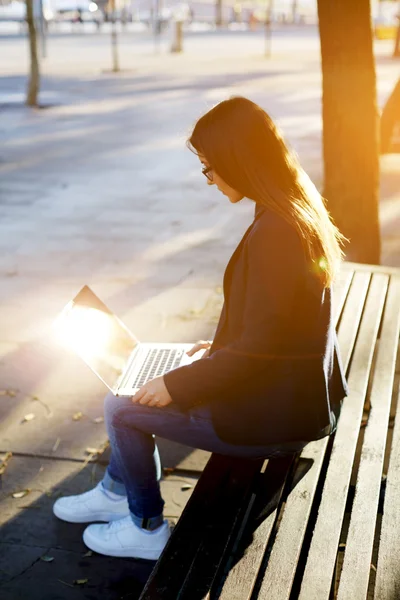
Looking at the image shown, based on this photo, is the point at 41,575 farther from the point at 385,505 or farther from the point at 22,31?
the point at 22,31

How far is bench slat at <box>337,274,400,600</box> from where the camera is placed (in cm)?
228

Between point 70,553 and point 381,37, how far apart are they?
3746 cm

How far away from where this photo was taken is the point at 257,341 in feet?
8.46

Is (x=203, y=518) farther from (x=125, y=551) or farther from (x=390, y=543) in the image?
(x=125, y=551)

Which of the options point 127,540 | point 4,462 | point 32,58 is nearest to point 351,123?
point 4,462

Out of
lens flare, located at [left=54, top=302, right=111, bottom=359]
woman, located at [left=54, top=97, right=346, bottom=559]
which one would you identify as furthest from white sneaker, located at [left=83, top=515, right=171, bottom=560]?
lens flare, located at [left=54, top=302, right=111, bottom=359]

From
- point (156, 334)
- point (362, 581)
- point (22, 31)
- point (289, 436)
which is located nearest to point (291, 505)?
point (289, 436)

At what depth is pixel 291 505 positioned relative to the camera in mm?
2648

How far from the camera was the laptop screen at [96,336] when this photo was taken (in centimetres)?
315

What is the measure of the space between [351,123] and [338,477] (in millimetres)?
3321

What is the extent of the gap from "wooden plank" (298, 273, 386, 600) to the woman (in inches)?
6.0

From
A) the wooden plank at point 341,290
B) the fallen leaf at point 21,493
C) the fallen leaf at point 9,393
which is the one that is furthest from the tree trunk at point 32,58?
the fallen leaf at point 21,493

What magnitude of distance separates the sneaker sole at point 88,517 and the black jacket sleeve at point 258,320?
37.2 inches

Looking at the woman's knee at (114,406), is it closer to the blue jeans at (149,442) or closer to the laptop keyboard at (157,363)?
the blue jeans at (149,442)
